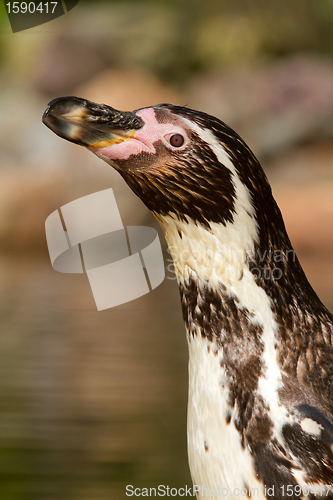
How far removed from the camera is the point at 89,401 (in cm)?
236

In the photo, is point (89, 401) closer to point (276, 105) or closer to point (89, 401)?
point (89, 401)

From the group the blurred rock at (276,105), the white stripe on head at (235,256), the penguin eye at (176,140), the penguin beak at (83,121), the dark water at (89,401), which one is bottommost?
the dark water at (89,401)

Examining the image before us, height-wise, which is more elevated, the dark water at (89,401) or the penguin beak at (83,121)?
the penguin beak at (83,121)

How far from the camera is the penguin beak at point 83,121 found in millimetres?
998

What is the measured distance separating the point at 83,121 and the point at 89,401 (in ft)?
5.29

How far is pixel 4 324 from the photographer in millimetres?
3391

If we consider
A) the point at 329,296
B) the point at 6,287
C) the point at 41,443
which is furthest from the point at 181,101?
the point at 41,443

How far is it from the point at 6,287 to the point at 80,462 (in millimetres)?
2594

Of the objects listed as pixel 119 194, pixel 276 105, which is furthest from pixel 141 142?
pixel 276 105

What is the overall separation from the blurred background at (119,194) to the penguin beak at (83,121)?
47.5 inches

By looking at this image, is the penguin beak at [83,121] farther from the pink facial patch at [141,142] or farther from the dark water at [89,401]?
the dark water at [89,401]

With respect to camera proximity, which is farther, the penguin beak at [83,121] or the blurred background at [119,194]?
the blurred background at [119,194]

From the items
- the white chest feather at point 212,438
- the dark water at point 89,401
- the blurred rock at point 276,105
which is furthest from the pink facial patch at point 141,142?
the blurred rock at point 276,105

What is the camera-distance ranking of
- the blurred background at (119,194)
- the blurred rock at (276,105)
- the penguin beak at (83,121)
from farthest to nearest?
1. the blurred rock at (276,105)
2. the blurred background at (119,194)
3. the penguin beak at (83,121)
